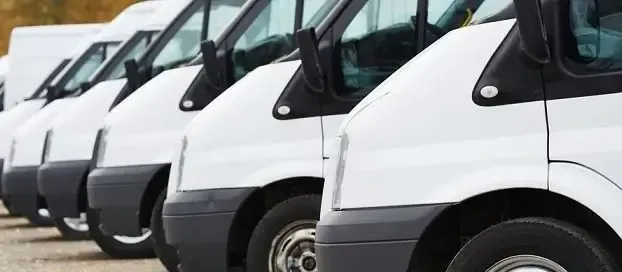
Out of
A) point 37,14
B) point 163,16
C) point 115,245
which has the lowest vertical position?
point 37,14

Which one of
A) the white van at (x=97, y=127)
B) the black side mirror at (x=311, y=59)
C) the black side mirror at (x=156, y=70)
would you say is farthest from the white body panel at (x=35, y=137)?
the black side mirror at (x=311, y=59)

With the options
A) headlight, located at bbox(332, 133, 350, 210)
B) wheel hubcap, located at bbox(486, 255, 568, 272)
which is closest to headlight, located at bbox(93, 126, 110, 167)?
headlight, located at bbox(332, 133, 350, 210)

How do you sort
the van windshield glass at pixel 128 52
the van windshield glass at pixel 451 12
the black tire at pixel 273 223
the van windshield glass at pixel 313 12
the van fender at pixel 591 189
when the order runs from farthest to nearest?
the van windshield glass at pixel 128 52 < the van windshield glass at pixel 313 12 < the black tire at pixel 273 223 < the van windshield glass at pixel 451 12 < the van fender at pixel 591 189

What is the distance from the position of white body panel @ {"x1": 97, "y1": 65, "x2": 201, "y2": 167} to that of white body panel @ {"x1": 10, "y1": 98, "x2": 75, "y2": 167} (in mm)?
4552

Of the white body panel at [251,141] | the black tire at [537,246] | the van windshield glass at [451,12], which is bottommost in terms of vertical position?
the white body panel at [251,141]

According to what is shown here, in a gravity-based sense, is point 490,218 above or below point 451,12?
below

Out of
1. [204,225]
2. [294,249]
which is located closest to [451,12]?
[294,249]

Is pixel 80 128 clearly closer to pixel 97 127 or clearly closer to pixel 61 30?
pixel 97 127

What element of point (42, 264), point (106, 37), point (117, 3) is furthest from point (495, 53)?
point (117, 3)

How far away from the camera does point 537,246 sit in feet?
19.7

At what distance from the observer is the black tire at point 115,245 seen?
524 inches

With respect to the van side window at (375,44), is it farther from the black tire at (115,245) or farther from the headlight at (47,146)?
the headlight at (47,146)

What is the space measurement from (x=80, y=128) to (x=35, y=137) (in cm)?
239

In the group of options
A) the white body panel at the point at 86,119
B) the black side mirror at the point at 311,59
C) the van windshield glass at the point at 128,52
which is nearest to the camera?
the black side mirror at the point at 311,59
